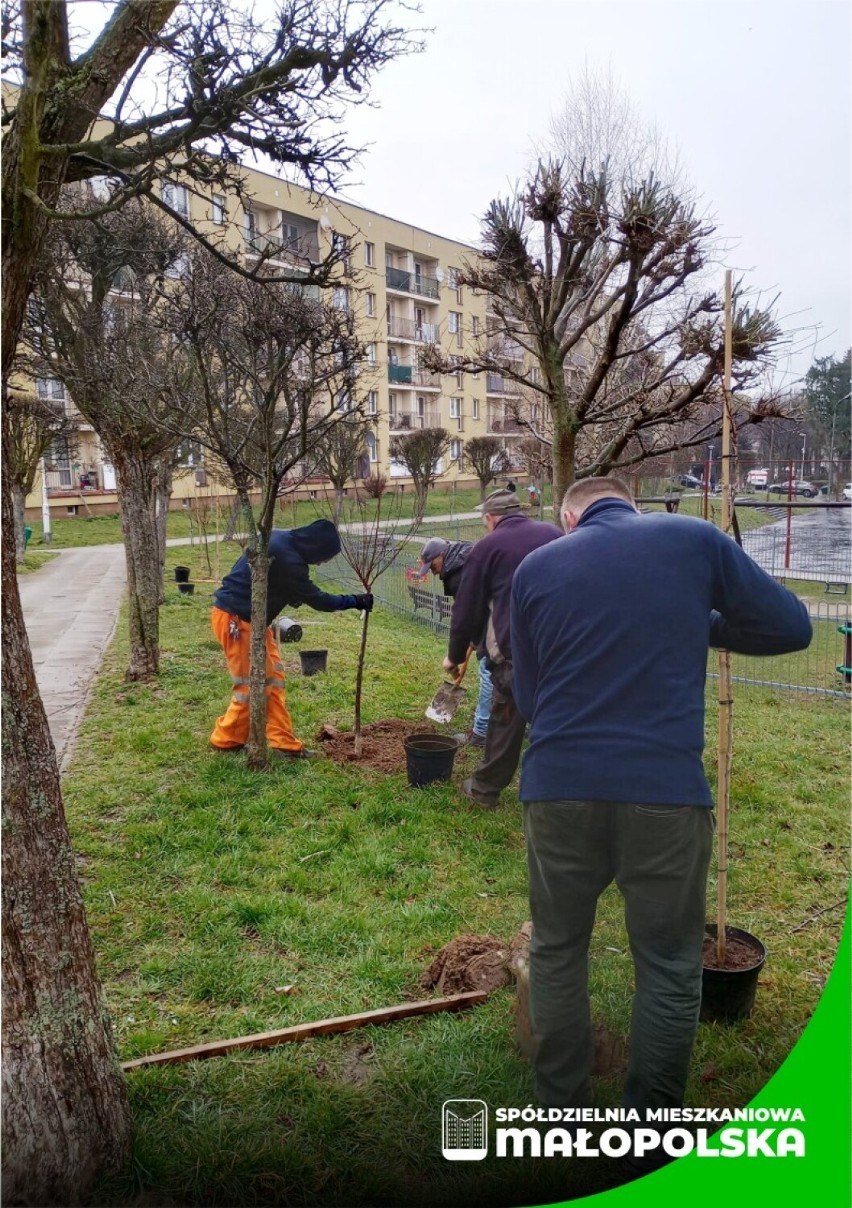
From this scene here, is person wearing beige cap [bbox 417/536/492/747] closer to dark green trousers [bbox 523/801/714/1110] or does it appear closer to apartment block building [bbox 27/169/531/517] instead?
apartment block building [bbox 27/169/531/517]

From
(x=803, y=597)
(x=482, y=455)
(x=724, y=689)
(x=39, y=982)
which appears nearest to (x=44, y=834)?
(x=39, y=982)

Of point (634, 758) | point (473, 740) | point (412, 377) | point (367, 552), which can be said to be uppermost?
point (412, 377)

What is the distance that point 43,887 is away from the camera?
7.23ft

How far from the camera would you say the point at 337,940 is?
3490mm

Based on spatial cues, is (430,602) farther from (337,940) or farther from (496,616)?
(337,940)

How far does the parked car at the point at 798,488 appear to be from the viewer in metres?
5.84

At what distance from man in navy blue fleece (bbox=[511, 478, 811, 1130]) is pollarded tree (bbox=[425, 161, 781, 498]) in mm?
1563

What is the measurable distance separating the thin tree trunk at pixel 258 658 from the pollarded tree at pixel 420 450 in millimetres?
3544

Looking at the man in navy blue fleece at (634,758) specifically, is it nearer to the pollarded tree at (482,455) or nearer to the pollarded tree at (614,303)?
the pollarded tree at (614,303)

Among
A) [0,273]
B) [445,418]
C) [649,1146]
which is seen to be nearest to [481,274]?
[0,273]

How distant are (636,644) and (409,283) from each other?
12.9 ft

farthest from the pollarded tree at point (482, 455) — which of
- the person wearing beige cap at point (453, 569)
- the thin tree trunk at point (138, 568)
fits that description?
the person wearing beige cap at point (453, 569)

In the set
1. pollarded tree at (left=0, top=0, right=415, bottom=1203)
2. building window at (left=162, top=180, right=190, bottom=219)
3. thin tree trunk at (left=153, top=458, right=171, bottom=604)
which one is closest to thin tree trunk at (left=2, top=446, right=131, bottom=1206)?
pollarded tree at (left=0, top=0, right=415, bottom=1203)

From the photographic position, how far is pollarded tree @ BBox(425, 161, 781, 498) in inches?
143
